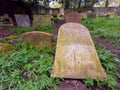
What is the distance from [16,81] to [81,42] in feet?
4.36

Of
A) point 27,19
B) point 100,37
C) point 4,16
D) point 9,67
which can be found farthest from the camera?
point 27,19

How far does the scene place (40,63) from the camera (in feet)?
10.2

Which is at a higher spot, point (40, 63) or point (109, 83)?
point (40, 63)

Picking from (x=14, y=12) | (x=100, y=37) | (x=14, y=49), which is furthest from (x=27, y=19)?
(x=14, y=49)

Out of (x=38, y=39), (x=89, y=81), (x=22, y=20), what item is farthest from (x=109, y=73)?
(x=22, y=20)

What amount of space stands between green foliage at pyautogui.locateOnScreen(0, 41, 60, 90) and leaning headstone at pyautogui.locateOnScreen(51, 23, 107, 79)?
16 cm

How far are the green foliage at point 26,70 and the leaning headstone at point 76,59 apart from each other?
16cm

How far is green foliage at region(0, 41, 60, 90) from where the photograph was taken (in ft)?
8.87

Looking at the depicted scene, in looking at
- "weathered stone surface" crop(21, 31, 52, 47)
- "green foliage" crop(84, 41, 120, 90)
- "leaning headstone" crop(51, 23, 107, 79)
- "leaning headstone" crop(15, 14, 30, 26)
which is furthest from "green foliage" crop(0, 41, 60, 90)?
"leaning headstone" crop(15, 14, 30, 26)

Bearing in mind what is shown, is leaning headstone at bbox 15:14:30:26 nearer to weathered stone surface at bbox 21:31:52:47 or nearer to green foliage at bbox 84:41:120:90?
weathered stone surface at bbox 21:31:52:47

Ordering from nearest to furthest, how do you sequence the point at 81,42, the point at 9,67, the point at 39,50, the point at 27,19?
the point at 9,67 → the point at 81,42 → the point at 39,50 → the point at 27,19

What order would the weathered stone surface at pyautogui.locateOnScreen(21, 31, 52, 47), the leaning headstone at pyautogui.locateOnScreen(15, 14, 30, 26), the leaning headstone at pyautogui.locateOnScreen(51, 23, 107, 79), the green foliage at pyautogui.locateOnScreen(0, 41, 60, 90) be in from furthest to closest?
1. the leaning headstone at pyautogui.locateOnScreen(15, 14, 30, 26)
2. the weathered stone surface at pyautogui.locateOnScreen(21, 31, 52, 47)
3. the leaning headstone at pyautogui.locateOnScreen(51, 23, 107, 79)
4. the green foliage at pyautogui.locateOnScreen(0, 41, 60, 90)

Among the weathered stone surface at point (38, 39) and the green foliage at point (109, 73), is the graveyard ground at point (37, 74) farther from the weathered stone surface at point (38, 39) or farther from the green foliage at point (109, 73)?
the weathered stone surface at point (38, 39)

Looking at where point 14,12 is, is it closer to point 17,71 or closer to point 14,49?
point 14,49
